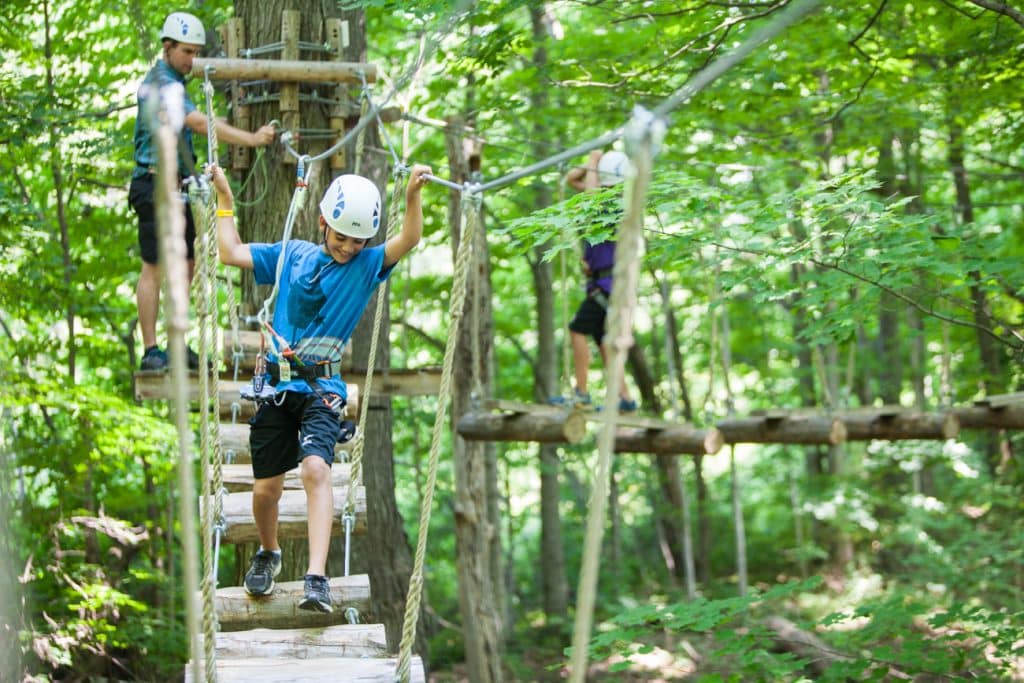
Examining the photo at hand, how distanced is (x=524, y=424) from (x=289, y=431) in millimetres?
2546

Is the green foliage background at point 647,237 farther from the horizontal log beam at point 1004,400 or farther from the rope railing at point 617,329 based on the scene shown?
the rope railing at point 617,329

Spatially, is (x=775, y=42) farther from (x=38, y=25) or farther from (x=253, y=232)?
(x=38, y=25)

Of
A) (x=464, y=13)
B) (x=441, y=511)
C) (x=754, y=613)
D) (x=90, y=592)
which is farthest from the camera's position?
(x=441, y=511)

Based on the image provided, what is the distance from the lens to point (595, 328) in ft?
20.0

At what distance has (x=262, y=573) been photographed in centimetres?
313

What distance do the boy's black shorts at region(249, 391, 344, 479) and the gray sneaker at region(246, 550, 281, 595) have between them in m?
0.26

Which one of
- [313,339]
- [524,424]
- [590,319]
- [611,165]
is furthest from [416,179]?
[590,319]

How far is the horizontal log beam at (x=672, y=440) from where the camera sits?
598 centimetres

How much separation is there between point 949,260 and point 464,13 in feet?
8.08

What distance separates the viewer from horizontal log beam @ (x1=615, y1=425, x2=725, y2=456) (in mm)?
5984

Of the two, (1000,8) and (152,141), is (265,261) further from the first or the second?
(1000,8)

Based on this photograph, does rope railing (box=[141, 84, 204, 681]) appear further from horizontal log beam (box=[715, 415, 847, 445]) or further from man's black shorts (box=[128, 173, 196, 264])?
horizontal log beam (box=[715, 415, 847, 445])

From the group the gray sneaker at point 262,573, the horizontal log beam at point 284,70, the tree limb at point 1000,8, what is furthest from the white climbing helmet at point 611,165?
the gray sneaker at point 262,573

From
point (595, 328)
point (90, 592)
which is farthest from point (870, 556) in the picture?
point (90, 592)
